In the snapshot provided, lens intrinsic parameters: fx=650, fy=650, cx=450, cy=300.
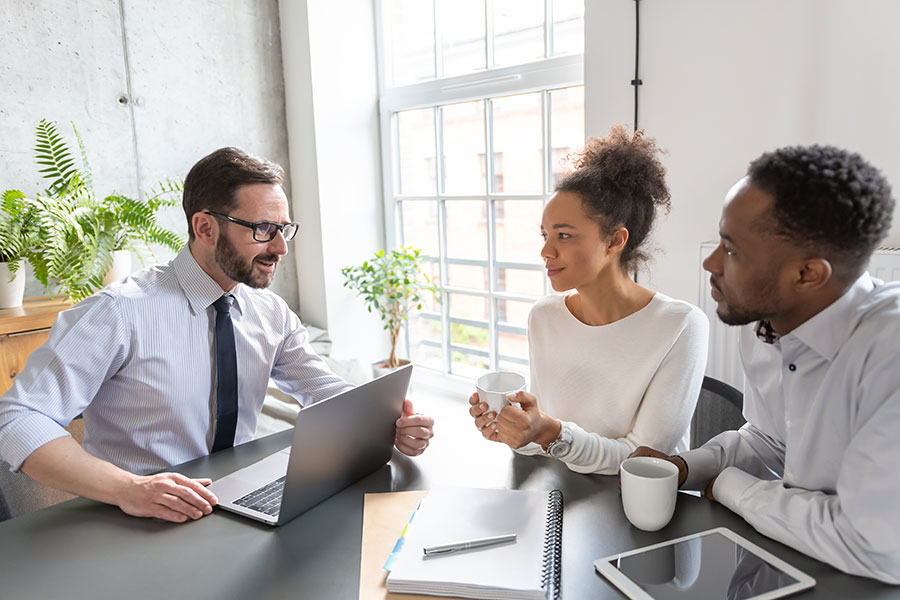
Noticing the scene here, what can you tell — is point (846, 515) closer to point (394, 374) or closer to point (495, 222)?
point (394, 374)

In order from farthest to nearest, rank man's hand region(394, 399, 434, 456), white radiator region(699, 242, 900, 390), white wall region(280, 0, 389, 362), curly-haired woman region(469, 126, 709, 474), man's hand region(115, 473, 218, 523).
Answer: white wall region(280, 0, 389, 362), white radiator region(699, 242, 900, 390), curly-haired woman region(469, 126, 709, 474), man's hand region(394, 399, 434, 456), man's hand region(115, 473, 218, 523)

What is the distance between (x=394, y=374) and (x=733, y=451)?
65 cm

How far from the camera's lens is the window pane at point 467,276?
335 centimetres

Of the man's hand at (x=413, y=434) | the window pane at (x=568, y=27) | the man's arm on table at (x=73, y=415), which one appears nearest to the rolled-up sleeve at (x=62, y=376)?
the man's arm on table at (x=73, y=415)

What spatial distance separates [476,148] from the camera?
323 cm

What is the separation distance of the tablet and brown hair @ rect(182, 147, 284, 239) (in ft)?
3.83

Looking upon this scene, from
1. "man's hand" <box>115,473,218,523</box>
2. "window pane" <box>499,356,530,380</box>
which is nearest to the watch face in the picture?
"man's hand" <box>115,473,218,523</box>

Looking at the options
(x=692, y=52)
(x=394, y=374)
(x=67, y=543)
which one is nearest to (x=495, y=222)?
(x=692, y=52)

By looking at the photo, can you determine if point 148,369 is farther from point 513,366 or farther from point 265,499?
point 513,366

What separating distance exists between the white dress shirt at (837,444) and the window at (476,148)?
76.3 inches

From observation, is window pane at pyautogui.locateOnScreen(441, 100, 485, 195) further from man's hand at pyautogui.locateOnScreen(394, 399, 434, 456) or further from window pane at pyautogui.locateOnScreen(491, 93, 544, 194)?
man's hand at pyautogui.locateOnScreen(394, 399, 434, 456)

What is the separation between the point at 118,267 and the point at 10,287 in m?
0.36

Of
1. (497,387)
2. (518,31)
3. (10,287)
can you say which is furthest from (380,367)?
(497,387)

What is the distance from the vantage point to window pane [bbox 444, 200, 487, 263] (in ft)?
10.8
